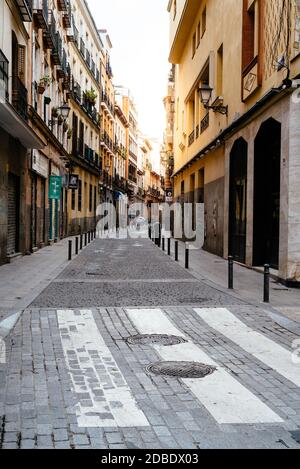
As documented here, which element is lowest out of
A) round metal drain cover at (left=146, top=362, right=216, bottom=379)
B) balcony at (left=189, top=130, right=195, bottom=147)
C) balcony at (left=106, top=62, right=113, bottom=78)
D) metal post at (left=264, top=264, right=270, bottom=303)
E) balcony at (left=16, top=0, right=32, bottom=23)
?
round metal drain cover at (left=146, top=362, right=216, bottom=379)

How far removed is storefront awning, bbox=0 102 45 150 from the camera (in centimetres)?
1403

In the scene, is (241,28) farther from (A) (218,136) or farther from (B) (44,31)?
(B) (44,31)

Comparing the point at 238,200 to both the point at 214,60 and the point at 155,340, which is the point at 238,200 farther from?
the point at 155,340

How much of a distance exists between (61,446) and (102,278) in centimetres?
986

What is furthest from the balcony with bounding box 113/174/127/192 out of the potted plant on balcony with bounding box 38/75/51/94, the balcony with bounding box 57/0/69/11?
the potted plant on balcony with bounding box 38/75/51/94

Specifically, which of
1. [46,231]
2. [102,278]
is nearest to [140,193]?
[46,231]

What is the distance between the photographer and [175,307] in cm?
941

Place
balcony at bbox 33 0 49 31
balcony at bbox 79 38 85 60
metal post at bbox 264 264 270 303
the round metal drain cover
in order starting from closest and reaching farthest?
the round metal drain cover → metal post at bbox 264 264 270 303 → balcony at bbox 33 0 49 31 → balcony at bbox 79 38 85 60

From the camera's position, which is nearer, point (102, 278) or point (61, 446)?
point (61, 446)

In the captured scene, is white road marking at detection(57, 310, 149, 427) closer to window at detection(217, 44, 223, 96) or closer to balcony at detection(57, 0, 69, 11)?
window at detection(217, 44, 223, 96)

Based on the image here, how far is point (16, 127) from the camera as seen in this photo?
1609 centimetres

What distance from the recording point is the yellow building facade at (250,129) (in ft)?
40.1

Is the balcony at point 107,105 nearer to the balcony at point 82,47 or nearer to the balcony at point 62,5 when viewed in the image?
the balcony at point 82,47

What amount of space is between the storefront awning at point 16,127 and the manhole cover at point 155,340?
7937mm
